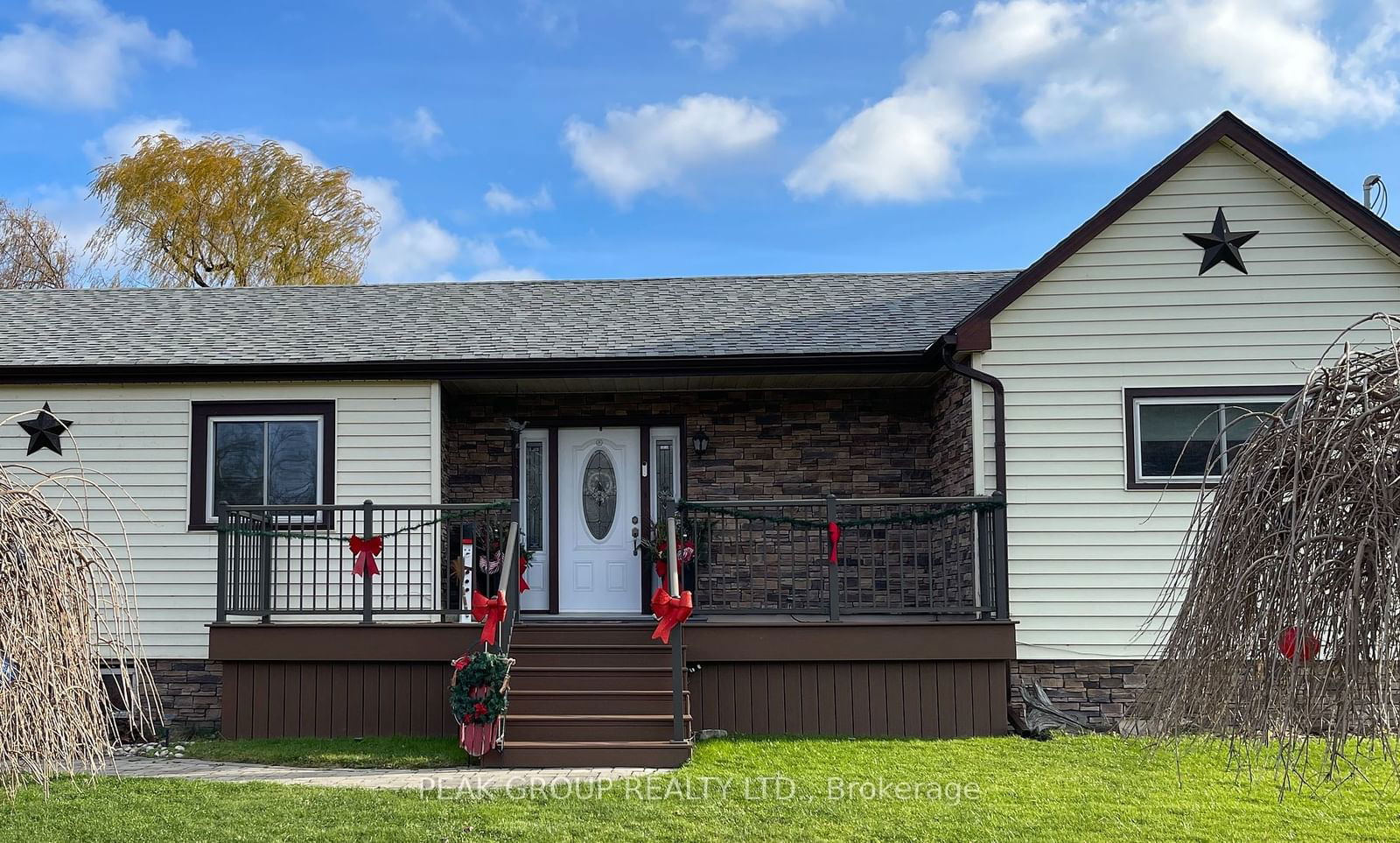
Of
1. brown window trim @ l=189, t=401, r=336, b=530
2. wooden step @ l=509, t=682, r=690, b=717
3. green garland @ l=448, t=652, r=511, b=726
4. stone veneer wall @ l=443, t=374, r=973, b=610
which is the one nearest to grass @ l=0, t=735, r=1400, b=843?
wooden step @ l=509, t=682, r=690, b=717

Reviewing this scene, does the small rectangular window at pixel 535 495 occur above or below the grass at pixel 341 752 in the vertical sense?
above

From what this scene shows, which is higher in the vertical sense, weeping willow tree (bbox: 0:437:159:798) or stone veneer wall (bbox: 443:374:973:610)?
stone veneer wall (bbox: 443:374:973:610)

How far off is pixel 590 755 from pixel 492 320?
5078mm

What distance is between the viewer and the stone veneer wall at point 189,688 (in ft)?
32.2

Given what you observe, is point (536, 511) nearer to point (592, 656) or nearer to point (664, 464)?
point (664, 464)

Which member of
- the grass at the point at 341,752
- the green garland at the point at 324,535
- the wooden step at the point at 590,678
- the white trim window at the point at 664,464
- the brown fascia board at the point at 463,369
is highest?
the brown fascia board at the point at 463,369

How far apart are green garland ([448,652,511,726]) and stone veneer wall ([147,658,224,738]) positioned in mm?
3105

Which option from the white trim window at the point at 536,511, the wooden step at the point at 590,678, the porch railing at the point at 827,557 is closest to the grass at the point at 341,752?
the wooden step at the point at 590,678

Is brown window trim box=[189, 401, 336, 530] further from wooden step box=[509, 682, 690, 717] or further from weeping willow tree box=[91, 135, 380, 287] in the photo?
weeping willow tree box=[91, 135, 380, 287]

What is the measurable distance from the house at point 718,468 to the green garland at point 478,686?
335 mm

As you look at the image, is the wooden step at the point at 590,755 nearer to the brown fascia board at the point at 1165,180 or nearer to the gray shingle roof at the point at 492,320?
the gray shingle roof at the point at 492,320

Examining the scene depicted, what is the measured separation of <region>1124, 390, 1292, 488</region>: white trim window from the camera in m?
9.27

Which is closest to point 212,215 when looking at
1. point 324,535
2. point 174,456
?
point 174,456

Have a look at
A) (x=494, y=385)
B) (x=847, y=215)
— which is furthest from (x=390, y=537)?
(x=847, y=215)
